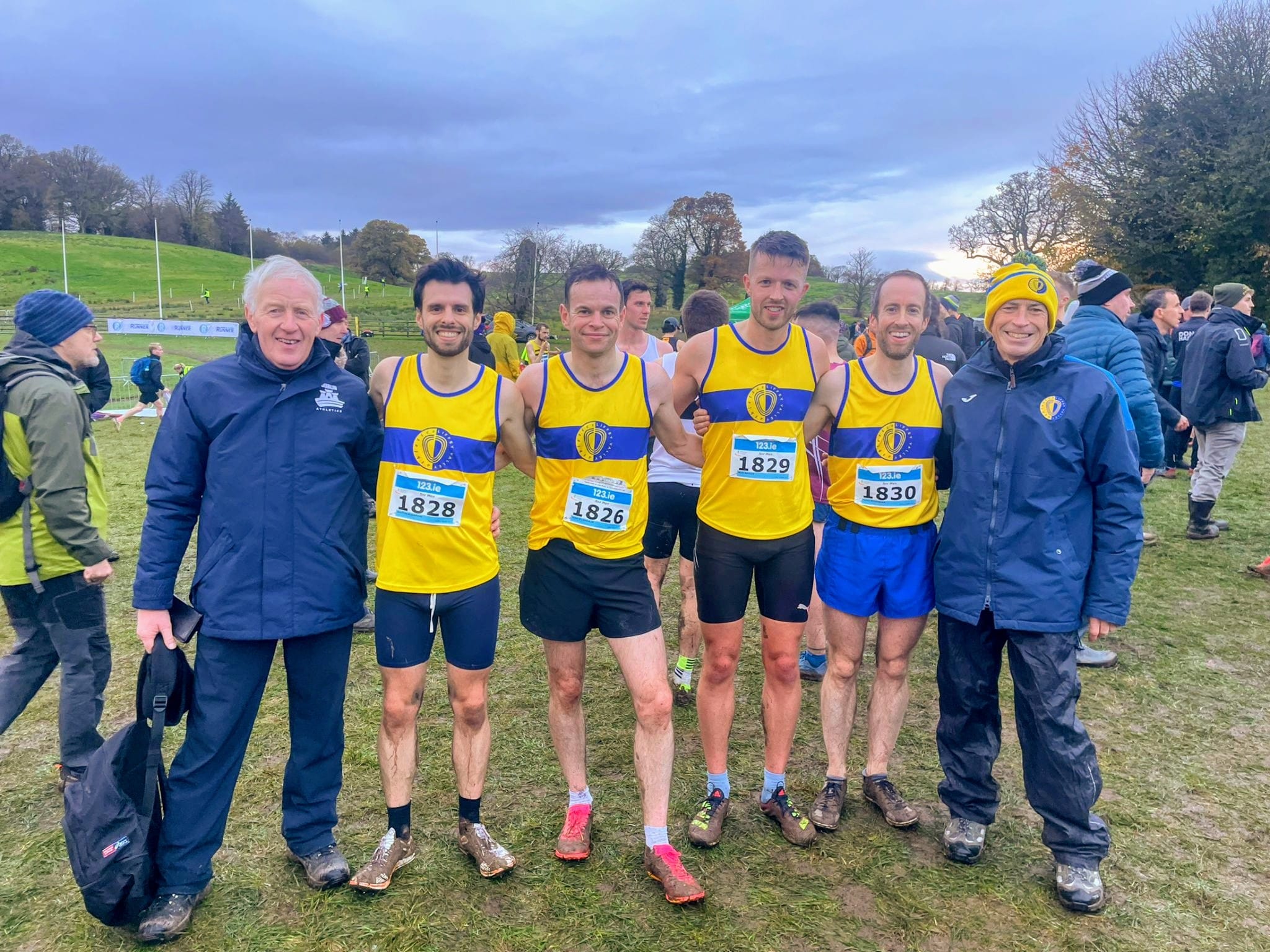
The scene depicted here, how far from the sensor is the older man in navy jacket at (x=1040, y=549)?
2840 millimetres

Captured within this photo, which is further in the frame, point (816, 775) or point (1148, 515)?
point (1148, 515)

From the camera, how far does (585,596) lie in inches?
116

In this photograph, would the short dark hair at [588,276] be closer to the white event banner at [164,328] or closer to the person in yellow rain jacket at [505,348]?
the person in yellow rain jacket at [505,348]

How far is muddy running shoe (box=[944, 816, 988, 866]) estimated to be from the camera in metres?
3.05

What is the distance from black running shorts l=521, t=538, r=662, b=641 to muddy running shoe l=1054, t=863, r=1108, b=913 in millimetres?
1791

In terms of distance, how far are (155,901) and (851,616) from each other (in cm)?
285

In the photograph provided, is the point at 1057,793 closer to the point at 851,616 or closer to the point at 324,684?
the point at 851,616

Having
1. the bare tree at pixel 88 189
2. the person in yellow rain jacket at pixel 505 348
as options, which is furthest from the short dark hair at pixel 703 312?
the bare tree at pixel 88 189

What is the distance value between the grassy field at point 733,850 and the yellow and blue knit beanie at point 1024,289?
2.20m

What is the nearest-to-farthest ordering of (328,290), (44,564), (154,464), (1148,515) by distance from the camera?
(154,464) → (44,564) → (1148,515) → (328,290)

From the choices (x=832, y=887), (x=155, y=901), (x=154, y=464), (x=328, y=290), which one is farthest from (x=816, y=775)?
(x=328, y=290)

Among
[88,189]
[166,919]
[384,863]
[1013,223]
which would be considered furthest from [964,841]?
[88,189]

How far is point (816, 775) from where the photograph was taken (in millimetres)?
3699

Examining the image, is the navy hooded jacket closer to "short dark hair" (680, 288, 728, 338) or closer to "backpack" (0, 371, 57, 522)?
"short dark hair" (680, 288, 728, 338)
